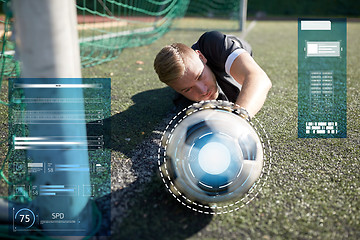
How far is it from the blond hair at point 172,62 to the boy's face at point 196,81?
0.03 m

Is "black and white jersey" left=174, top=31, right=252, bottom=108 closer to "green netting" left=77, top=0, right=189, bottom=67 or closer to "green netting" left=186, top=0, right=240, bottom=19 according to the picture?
"green netting" left=77, top=0, right=189, bottom=67

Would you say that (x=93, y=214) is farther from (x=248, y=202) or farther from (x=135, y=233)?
(x=248, y=202)

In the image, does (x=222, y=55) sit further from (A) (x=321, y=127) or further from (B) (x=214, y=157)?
(B) (x=214, y=157)

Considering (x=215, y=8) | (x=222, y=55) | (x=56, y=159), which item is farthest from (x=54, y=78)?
(x=215, y=8)

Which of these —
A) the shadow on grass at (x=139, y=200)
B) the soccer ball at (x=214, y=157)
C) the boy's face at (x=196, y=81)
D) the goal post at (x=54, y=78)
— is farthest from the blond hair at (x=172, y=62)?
the goal post at (x=54, y=78)

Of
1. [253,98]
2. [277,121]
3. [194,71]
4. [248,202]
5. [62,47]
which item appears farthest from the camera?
[277,121]

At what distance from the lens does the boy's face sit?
190 cm

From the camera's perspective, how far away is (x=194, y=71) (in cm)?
190

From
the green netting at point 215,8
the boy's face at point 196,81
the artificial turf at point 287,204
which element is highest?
the green netting at point 215,8

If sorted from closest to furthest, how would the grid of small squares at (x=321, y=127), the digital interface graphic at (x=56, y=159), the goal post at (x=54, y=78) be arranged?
the goal post at (x=54, y=78), the digital interface graphic at (x=56, y=159), the grid of small squares at (x=321, y=127)

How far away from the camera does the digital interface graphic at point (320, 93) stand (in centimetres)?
218

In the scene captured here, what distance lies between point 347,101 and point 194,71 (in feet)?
5.02

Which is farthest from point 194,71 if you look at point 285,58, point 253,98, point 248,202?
point 285,58

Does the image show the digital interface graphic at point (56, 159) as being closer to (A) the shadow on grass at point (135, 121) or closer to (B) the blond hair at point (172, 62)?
(A) the shadow on grass at point (135, 121)
